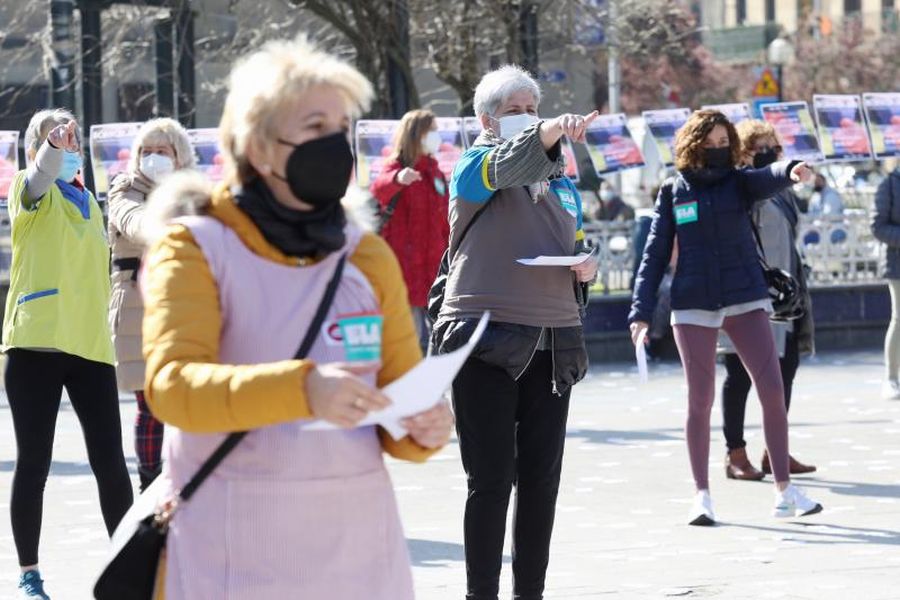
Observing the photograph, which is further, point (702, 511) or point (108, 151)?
point (108, 151)

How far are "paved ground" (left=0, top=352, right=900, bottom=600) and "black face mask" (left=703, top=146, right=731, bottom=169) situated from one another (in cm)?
162

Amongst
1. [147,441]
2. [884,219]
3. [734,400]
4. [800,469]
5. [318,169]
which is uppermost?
[318,169]

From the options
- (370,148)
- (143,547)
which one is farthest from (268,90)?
(370,148)

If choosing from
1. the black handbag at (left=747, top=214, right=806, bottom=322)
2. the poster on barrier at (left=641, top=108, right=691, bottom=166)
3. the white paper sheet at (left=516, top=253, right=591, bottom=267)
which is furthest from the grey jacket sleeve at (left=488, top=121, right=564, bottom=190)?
the poster on barrier at (left=641, top=108, right=691, bottom=166)

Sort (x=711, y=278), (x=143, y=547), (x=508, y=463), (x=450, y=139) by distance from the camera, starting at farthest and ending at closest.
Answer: (x=450, y=139), (x=711, y=278), (x=508, y=463), (x=143, y=547)

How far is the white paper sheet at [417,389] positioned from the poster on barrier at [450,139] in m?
11.5

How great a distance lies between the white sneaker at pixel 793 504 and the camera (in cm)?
800

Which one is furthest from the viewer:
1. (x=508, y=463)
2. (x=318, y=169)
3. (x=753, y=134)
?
(x=753, y=134)

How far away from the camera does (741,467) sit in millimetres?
9266

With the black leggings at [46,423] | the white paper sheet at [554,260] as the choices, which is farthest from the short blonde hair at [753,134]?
the black leggings at [46,423]

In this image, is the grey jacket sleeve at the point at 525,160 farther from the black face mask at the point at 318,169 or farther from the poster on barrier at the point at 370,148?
the poster on barrier at the point at 370,148

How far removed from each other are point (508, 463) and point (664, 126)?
400 inches

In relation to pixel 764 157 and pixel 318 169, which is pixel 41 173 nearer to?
pixel 318 169

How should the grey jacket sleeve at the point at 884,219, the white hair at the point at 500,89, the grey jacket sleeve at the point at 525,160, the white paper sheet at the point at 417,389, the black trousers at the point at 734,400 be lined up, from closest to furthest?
the white paper sheet at the point at 417,389
the grey jacket sleeve at the point at 525,160
the white hair at the point at 500,89
the black trousers at the point at 734,400
the grey jacket sleeve at the point at 884,219
